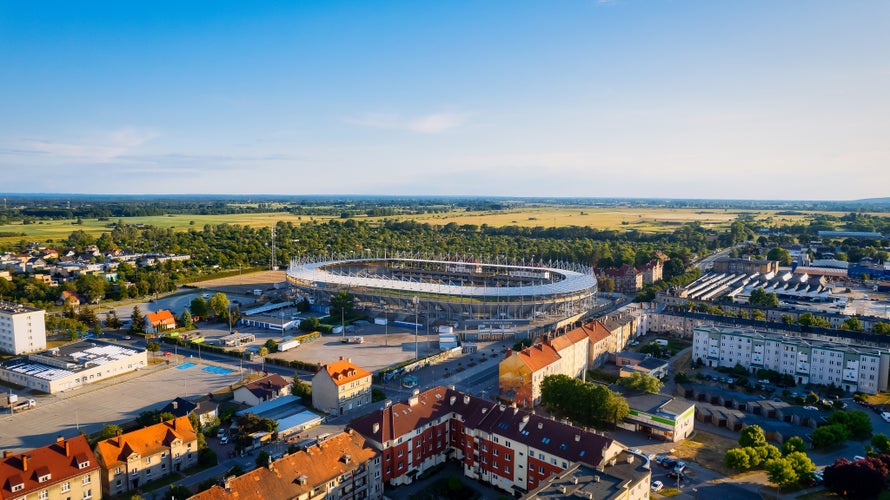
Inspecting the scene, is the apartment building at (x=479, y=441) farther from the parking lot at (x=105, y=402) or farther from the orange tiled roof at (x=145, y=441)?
the parking lot at (x=105, y=402)

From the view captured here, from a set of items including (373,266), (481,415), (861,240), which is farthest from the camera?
(861,240)

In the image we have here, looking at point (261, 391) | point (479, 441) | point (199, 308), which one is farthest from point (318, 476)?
point (199, 308)

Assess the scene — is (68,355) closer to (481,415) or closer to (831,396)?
(481,415)

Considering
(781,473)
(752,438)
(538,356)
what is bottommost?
(752,438)

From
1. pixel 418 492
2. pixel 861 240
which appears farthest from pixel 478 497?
pixel 861 240

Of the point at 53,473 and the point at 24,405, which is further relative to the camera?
the point at 24,405

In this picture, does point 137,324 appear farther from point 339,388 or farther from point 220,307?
point 339,388

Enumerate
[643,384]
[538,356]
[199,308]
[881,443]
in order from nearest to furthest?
[881,443] < [643,384] < [538,356] < [199,308]
